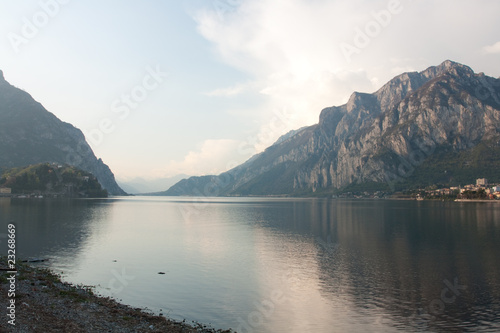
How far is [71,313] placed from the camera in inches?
910

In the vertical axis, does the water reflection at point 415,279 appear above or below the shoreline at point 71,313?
below

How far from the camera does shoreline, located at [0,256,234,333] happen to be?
66.2ft

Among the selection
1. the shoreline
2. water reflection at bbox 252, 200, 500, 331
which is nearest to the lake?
water reflection at bbox 252, 200, 500, 331

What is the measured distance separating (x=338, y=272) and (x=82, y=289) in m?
27.0

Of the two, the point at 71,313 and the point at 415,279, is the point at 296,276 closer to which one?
the point at 415,279

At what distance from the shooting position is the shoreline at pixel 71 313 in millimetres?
20164

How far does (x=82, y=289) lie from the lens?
31016mm

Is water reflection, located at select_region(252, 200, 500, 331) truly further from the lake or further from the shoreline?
the shoreline

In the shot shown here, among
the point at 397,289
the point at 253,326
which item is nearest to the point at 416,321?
the point at 397,289

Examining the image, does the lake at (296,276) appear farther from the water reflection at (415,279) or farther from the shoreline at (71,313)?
the shoreline at (71,313)

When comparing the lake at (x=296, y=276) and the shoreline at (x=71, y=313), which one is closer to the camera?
the shoreline at (x=71, y=313)

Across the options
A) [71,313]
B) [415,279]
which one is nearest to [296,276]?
[415,279]

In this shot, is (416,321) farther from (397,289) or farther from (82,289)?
(82,289)

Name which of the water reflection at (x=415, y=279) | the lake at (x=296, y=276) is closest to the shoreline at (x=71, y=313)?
the lake at (x=296, y=276)
